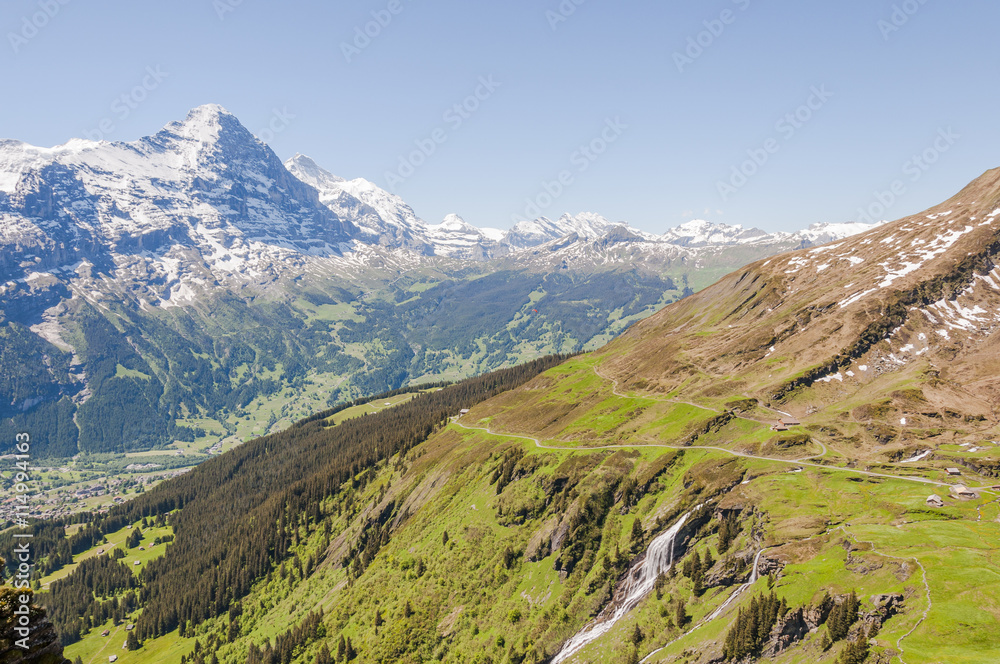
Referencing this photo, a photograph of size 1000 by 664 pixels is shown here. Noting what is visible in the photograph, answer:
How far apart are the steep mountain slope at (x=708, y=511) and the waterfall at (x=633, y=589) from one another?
0.43m

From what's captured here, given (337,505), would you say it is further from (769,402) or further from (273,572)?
(769,402)

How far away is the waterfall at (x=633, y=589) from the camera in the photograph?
254 feet

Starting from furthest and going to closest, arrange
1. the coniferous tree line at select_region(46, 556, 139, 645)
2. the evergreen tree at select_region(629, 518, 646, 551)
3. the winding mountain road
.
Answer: the coniferous tree line at select_region(46, 556, 139, 645) < the evergreen tree at select_region(629, 518, 646, 551) < the winding mountain road

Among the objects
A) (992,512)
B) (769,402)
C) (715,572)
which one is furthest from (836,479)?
(769,402)

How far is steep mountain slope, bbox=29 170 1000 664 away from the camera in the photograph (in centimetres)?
5666

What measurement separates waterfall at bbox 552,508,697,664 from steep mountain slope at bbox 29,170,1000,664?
435mm

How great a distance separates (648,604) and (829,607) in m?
26.8

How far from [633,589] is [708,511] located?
17.5 m

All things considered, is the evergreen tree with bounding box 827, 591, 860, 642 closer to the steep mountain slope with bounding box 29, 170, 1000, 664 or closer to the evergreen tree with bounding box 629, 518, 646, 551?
the steep mountain slope with bounding box 29, 170, 1000, 664

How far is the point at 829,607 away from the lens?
53.4m

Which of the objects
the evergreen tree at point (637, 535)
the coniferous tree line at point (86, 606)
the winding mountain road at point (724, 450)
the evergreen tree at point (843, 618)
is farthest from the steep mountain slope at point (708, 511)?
the coniferous tree line at point (86, 606)

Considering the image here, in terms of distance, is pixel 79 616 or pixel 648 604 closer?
pixel 648 604

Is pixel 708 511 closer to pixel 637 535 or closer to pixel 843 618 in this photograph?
pixel 637 535

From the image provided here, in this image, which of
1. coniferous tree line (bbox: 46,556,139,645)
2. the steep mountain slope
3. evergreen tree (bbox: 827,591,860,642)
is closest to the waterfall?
the steep mountain slope
